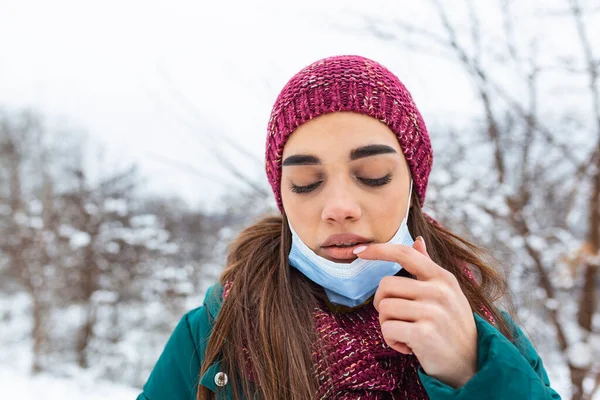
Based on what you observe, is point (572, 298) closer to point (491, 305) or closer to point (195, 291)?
point (491, 305)

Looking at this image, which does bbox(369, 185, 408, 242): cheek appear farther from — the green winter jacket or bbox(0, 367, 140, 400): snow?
bbox(0, 367, 140, 400): snow

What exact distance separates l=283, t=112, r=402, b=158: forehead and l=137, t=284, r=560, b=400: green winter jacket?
47 cm

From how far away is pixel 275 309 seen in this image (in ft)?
3.76

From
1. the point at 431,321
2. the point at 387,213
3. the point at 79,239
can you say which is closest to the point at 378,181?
the point at 387,213

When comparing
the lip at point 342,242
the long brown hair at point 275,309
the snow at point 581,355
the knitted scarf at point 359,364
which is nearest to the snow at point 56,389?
the snow at point 581,355

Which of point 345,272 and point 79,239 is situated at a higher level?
point 345,272

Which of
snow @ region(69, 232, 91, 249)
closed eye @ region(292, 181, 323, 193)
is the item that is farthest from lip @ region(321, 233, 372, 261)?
snow @ region(69, 232, 91, 249)

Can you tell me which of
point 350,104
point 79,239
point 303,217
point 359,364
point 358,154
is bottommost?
point 79,239

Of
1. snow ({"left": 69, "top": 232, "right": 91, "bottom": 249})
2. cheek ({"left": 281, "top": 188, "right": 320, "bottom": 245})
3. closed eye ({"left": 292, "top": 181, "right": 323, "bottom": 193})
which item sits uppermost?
closed eye ({"left": 292, "top": 181, "right": 323, "bottom": 193})

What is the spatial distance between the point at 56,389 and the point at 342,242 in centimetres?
680

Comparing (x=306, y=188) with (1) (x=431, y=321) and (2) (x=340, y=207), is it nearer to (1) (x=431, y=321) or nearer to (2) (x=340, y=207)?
(2) (x=340, y=207)

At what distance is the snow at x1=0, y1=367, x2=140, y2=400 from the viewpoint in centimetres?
579

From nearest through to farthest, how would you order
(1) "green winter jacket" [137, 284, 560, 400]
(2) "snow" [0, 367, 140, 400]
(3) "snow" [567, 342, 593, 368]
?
(1) "green winter jacket" [137, 284, 560, 400], (3) "snow" [567, 342, 593, 368], (2) "snow" [0, 367, 140, 400]

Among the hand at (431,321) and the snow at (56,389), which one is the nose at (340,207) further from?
the snow at (56,389)
